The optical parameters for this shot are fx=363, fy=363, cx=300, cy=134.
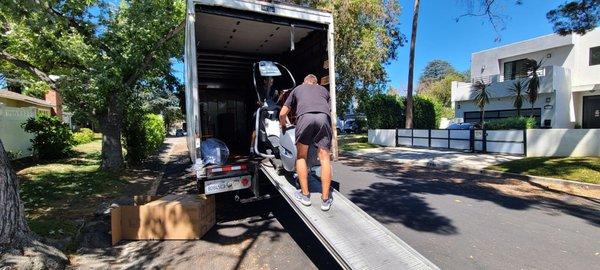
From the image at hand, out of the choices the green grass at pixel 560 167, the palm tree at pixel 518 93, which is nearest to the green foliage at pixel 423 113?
the palm tree at pixel 518 93

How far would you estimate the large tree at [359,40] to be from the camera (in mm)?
17636

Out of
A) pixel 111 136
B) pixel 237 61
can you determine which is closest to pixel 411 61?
pixel 237 61

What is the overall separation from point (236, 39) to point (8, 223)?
513 centimetres

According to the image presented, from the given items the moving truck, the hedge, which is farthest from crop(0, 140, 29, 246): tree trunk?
the hedge

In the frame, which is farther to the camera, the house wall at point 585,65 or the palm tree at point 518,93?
the palm tree at point 518,93

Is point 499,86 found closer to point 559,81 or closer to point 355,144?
point 559,81

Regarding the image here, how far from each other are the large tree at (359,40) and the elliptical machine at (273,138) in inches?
444

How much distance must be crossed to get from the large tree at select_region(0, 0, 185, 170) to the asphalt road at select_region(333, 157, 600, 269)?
6.77 metres

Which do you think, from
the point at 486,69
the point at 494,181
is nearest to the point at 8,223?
the point at 494,181

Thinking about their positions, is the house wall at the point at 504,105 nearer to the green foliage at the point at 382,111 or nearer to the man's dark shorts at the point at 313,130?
the green foliage at the point at 382,111

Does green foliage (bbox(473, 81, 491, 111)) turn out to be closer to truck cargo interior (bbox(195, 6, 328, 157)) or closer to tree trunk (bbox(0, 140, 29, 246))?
truck cargo interior (bbox(195, 6, 328, 157))

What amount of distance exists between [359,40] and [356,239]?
17.3 m

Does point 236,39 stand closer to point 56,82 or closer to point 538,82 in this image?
point 56,82

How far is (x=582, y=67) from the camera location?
22.5 meters
